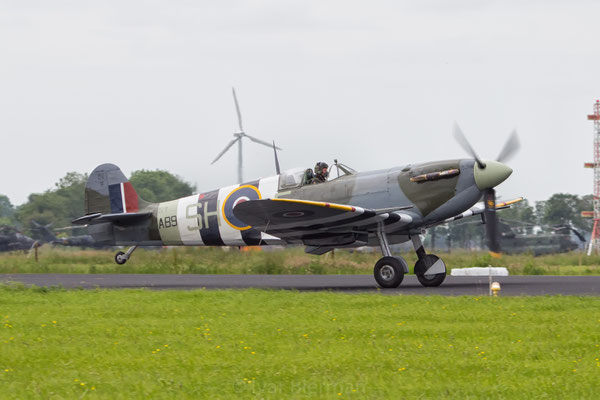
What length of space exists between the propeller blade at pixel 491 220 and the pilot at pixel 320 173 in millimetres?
3697

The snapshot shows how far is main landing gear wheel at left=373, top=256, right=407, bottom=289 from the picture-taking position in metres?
16.6

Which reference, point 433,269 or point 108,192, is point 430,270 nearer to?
point 433,269

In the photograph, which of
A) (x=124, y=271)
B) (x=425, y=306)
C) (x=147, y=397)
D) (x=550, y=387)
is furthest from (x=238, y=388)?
(x=124, y=271)

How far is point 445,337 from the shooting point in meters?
8.78

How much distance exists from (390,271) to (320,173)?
2.97 m

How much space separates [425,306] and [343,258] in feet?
64.3

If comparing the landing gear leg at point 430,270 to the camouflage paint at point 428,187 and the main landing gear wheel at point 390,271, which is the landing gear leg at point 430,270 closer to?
the main landing gear wheel at point 390,271

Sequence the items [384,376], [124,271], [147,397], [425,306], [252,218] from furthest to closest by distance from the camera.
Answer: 1. [124,271]
2. [252,218]
3. [425,306]
4. [384,376]
5. [147,397]

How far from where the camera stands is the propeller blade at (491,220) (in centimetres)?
1644

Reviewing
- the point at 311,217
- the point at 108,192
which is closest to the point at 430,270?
the point at 311,217

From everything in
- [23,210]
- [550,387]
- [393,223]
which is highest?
[23,210]

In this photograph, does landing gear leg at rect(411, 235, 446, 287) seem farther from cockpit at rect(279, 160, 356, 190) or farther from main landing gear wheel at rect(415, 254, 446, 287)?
cockpit at rect(279, 160, 356, 190)

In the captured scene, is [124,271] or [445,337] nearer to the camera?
[445,337]

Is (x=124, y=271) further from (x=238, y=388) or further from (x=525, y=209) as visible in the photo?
(x=525, y=209)
